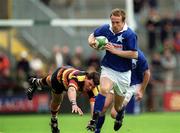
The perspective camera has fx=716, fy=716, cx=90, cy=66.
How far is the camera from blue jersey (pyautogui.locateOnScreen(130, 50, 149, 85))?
1546cm

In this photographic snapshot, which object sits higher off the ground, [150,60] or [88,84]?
[88,84]

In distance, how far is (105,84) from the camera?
552 inches

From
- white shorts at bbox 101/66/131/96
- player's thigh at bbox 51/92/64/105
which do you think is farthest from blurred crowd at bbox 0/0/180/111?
white shorts at bbox 101/66/131/96

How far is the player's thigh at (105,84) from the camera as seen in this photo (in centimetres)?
1391

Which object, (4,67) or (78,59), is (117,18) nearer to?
(78,59)

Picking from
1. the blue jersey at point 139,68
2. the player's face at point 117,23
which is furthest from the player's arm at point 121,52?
the blue jersey at point 139,68

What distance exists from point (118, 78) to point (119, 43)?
77 cm

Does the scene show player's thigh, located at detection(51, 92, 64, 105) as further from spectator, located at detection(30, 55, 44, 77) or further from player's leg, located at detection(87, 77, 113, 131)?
spectator, located at detection(30, 55, 44, 77)

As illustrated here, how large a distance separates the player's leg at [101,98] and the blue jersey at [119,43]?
0.35m

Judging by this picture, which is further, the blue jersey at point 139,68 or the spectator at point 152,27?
the spectator at point 152,27

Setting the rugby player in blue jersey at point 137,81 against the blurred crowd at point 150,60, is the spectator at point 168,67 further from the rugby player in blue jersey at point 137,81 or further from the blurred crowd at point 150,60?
the rugby player in blue jersey at point 137,81

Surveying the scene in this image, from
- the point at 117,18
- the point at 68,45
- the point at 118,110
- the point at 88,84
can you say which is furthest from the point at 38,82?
the point at 68,45

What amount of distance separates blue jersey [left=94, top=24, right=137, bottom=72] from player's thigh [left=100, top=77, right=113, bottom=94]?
30cm

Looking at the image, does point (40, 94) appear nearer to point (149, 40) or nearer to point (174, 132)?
point (149, 40)
